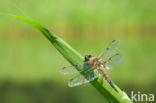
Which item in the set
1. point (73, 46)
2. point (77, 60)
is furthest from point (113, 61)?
point (73, 46)

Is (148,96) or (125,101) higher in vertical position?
(125,101)

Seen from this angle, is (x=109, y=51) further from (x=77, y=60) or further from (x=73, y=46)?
(x=73, y=46)

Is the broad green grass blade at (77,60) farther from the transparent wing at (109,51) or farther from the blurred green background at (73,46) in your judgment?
the transparent wing at (109,51)

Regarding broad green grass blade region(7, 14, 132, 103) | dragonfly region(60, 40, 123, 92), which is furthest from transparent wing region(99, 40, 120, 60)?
Result: broad green grass blade region(7, 14, 132, 103)

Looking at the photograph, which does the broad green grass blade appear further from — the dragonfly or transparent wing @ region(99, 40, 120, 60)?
transparent wing @ region(99, 40, 120, 60)

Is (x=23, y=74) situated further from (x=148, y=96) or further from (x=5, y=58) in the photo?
(x=148, y=96)

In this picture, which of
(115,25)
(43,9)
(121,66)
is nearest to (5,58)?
(121,66)
